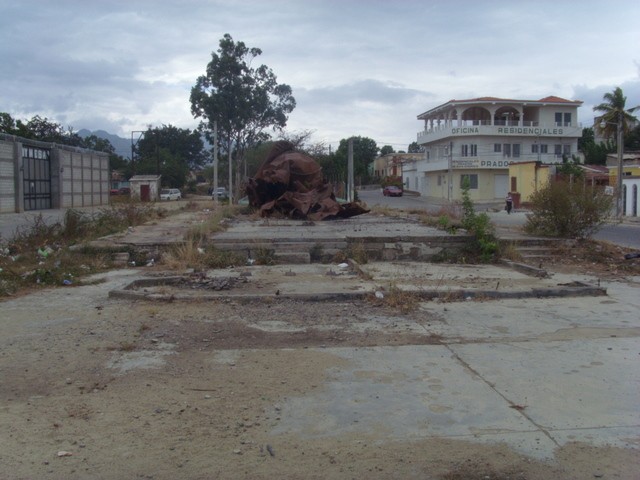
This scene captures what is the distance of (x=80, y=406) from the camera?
470cm

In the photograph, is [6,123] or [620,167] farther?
[6,123]

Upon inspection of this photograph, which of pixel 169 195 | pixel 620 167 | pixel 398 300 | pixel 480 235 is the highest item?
pixel 620 167

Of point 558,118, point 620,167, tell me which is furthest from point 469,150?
point 620,167

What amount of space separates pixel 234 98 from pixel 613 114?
1100 inches

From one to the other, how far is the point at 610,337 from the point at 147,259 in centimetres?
902

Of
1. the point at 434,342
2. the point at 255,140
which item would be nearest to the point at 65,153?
the point at 255,140

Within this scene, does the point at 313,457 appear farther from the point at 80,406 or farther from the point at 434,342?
the point at 434,342

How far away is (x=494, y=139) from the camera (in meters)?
64.9

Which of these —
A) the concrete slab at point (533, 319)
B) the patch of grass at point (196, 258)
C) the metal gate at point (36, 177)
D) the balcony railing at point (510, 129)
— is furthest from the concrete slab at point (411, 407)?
the balcony railing at point (510, 129)

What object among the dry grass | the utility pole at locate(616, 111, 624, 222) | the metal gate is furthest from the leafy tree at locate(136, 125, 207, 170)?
the dry grass

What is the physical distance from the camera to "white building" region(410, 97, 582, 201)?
63906mm

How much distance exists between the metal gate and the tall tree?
11.1m

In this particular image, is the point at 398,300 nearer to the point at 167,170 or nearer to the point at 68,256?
the point at 68,256

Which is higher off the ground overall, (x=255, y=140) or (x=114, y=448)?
(x=255, y=140)
